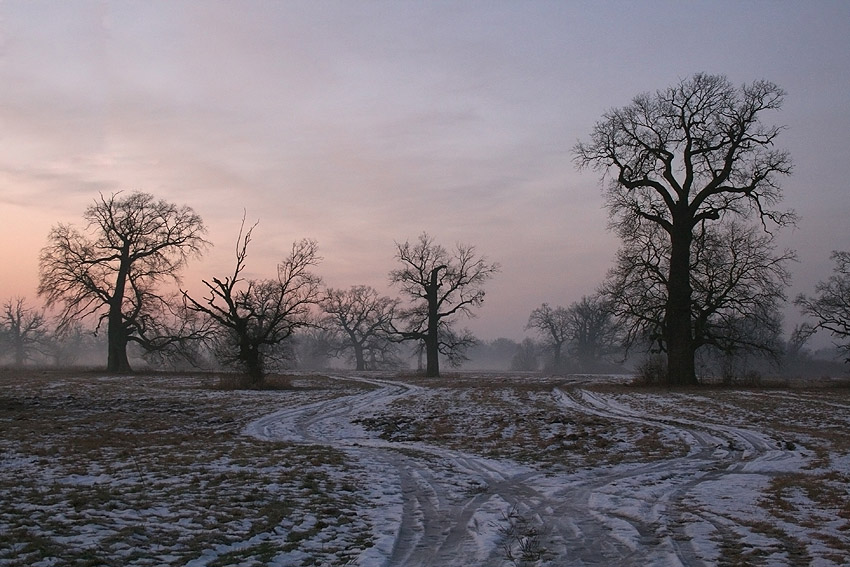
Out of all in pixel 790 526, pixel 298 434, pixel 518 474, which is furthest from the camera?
pixel 298 434

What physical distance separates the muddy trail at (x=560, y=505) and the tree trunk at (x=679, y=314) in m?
17.4

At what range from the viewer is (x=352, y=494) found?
9.02 metres

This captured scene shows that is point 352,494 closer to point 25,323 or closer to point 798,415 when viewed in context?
point 798,415

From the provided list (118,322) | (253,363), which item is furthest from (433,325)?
(118,322)

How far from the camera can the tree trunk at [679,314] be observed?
31.5 metres

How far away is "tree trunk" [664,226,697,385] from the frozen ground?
12.9 meters

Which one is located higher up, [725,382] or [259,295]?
[259,295]

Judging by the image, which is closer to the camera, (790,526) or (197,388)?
(790,526)

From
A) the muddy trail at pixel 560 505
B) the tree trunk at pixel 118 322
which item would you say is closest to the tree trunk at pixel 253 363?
the tree trunk at pixel 118 322

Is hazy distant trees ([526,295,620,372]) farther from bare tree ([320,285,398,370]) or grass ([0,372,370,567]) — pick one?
grass ([0,372,370,567])

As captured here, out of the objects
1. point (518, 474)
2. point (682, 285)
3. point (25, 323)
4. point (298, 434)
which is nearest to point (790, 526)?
point (518, 474)

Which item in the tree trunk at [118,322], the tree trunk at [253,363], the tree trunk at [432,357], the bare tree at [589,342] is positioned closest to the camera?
the tree trunk at [253,363]

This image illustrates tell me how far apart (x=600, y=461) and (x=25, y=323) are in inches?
4400

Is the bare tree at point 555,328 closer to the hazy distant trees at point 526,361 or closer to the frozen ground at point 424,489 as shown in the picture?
the hazy distant trees at point 526,361
